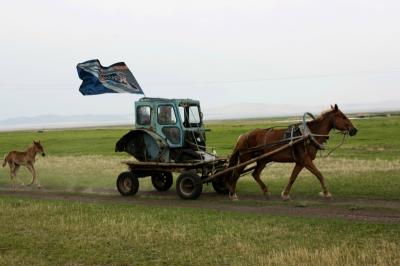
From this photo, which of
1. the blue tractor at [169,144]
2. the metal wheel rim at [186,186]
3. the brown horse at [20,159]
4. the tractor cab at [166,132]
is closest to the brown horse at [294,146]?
the blue tractor at [169,144]

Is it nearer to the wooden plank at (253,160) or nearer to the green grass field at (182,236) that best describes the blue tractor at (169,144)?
the wooden plank at (253,160)

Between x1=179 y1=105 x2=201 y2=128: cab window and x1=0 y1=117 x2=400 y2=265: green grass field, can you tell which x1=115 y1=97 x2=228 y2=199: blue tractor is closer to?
x1=179 y1=105 x2=201 y2=128: cab window

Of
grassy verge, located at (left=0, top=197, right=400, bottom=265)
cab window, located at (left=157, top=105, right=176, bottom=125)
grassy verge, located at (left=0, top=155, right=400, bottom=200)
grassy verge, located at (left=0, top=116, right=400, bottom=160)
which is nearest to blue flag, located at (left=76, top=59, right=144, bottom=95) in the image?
cab window, located at (left=157, top=105, right=176, bottom=125)

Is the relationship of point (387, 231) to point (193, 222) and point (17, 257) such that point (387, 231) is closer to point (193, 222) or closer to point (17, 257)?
point (193, 222)

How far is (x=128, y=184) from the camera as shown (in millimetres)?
17406

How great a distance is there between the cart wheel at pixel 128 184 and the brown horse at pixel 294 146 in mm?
3168

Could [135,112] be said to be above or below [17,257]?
above

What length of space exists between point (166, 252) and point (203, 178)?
23.4 feet

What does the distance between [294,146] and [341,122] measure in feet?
4.73

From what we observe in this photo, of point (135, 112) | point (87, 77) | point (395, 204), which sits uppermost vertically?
point (87, 77)

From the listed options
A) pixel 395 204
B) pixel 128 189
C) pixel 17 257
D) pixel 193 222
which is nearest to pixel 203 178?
pixel 128 189

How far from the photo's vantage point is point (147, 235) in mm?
10508

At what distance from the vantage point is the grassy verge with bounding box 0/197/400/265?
8.59 metres

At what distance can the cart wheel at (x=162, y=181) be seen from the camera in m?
18.7
